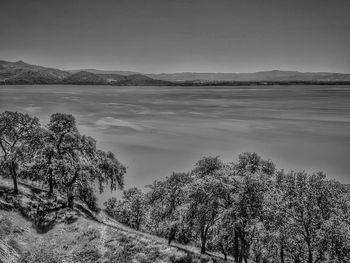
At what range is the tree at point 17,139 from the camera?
96.9ft

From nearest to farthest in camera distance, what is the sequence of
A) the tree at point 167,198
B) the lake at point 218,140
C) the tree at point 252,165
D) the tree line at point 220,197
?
A: 1. the tree line at point 220,197
2. the tree at point 167,198
3. the tree at point 252,165
4. the lake at point 218,140

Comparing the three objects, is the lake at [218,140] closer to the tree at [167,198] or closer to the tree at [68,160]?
the tree at [167,198]

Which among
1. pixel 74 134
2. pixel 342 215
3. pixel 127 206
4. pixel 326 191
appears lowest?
pixel 127 206

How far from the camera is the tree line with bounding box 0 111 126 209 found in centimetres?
2962

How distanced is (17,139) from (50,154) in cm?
404

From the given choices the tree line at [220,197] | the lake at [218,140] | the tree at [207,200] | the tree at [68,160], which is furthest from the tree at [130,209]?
the tree at [207,200]

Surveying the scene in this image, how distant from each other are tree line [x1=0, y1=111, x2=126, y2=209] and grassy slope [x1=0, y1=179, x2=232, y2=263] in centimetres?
436

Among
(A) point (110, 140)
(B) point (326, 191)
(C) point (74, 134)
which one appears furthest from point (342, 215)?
(A) point (110, 140)

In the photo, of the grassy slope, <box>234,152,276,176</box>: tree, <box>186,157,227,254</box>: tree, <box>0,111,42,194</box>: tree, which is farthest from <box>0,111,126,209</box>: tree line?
<box>234,152,276,176</box>: tree

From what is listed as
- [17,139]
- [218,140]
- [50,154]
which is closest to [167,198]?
[50,154]

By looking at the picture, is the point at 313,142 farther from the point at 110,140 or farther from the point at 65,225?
the point at 65,225

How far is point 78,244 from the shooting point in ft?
79.6

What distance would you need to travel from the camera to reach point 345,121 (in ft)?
436

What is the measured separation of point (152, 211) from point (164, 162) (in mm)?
37508
